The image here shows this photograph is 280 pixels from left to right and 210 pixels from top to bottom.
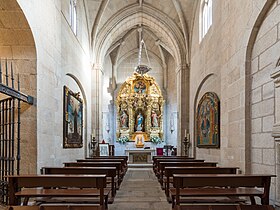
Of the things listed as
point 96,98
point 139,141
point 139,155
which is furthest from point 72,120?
point 139,141

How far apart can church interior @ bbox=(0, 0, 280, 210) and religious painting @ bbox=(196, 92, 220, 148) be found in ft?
0.13

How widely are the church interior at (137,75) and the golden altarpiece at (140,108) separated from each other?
0.98 meters

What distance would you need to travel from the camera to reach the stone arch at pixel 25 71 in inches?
289

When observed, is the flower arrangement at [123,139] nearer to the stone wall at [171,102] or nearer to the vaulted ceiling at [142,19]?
the stone wall at [171,102]

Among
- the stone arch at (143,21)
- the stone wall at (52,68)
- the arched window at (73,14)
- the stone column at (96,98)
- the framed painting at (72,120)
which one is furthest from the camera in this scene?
the stone column at (96,98)

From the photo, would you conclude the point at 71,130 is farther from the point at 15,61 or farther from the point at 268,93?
the point at 268,93

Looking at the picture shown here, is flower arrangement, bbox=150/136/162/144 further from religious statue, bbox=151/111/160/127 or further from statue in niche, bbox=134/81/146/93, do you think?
statue in niche, bbox=134/81/146/93

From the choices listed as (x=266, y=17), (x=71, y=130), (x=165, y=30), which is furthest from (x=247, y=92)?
(x=165, y=30)

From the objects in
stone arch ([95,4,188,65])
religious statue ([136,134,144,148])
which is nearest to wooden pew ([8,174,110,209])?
stone arch ([95,4,188,65])

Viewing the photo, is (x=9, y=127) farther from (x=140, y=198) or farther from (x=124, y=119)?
(x=124, y=119)

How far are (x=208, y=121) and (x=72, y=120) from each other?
4.76 metres

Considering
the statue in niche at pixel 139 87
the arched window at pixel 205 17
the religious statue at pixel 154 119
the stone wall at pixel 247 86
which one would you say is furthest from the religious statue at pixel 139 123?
the stone wall at pixel 247 86

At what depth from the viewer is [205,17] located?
13508 millimetres

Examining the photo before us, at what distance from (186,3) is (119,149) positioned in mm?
→ 11532
